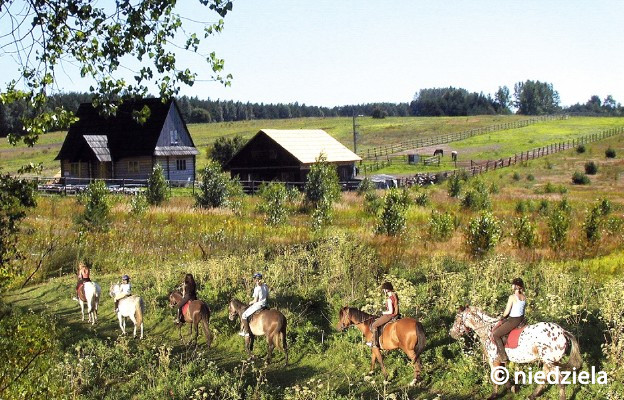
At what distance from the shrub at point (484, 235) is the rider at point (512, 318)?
10.6 m

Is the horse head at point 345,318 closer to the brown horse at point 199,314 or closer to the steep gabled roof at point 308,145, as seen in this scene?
the brown horse at point 199,314

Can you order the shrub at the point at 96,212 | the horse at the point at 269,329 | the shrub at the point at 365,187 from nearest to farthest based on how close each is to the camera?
the horse at the point at 269,329
the shrub at the point at 96,212
the shrub at the point at 365,187

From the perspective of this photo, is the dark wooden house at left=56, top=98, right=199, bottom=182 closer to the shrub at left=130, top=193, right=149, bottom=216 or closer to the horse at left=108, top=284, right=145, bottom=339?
the shrub at left=130, top=193, right=149, bottom=216

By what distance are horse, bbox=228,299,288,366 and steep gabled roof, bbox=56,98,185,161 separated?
45900 millimetres

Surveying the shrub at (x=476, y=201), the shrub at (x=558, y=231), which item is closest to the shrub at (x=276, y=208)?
the shrub at (x=558, y=231)

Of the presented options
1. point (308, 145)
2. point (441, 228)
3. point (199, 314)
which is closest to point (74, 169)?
point (308, 145)

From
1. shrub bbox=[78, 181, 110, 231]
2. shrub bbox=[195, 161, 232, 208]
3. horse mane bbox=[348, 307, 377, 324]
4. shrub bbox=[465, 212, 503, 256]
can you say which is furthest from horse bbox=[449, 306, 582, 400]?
shrub bbox=[195, 161, 232, 208]

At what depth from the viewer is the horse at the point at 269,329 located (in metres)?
12.4

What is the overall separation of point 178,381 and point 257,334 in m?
2.04

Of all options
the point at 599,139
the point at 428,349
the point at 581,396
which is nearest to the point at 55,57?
the point at 428,349

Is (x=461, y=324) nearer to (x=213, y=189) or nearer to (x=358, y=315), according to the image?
(x=358, y=315)

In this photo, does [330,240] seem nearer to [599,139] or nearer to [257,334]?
[257,334]

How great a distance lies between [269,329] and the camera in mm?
12484
